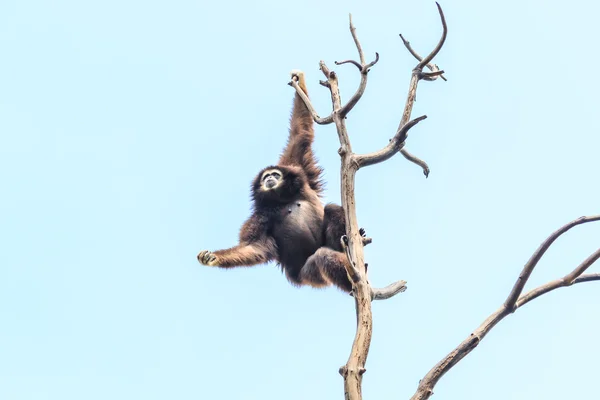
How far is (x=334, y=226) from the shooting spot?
13273 mm

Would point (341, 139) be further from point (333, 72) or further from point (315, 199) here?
point (315, 199)

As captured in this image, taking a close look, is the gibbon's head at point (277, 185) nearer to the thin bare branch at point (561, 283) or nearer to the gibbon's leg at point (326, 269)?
the gibbon's leg at point (326, 269)

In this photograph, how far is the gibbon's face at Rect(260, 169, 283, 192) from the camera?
14.7 meters

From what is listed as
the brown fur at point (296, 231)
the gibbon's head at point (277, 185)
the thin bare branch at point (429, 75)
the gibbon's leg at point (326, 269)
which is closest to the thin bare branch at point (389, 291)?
the gibbon's leg at point (326, 269)

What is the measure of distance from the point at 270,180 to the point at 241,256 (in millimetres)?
1903

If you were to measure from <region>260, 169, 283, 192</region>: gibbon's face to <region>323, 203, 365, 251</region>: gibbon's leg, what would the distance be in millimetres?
1471

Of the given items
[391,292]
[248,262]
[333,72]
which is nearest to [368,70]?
[333,72]

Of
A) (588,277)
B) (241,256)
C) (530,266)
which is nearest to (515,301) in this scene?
(530,266)

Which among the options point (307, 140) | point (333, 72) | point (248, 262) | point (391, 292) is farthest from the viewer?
point (307, 140)

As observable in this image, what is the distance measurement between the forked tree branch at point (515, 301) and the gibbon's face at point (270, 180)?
20.9ft

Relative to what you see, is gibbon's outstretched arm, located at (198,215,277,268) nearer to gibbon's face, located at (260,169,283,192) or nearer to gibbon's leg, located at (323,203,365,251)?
gibbon's face, located at (260,169,283,192)

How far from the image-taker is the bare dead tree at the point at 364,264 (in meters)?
8.68

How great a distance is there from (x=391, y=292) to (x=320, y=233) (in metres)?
3.17

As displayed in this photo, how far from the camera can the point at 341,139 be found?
36.2 ft
